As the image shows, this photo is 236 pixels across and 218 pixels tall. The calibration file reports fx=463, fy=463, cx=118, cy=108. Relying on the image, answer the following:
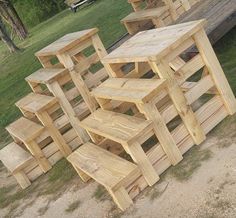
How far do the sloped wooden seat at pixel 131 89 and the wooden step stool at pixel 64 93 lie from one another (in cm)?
95

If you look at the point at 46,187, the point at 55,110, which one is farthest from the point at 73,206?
the point at 55,110

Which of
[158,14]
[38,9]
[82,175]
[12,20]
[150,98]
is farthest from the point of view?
[38,9]

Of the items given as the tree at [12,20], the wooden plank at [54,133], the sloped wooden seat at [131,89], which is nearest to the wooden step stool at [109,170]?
the sloped wooden seat at [131,89]

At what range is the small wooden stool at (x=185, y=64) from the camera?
4.70 m

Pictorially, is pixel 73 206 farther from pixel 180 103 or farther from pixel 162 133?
pixel 180 103

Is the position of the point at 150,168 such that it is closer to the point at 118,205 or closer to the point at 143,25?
the point at 118,205

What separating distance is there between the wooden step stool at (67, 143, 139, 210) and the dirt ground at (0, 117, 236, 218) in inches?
7.3

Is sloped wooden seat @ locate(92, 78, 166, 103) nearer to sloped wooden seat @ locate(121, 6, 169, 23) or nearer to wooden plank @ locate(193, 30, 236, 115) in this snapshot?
wooden plank @ locate(193, 30, 236, 115)

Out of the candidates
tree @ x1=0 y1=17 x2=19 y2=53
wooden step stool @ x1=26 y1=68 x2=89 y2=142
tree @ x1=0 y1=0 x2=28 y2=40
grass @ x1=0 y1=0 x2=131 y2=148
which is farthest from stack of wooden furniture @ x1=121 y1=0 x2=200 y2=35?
tree @ x1=0 y1=0 x2=28 y2=40

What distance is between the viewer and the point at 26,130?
6.62 metres

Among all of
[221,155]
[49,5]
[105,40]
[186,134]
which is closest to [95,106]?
[186,134]

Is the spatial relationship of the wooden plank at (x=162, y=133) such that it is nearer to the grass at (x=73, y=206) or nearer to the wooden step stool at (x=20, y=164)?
the grass at (x=73, y=206)

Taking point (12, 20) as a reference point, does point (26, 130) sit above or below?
below

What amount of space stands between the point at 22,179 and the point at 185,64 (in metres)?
2.87
